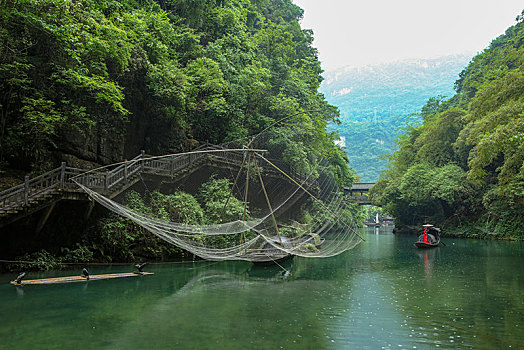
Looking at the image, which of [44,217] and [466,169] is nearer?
[44,217]

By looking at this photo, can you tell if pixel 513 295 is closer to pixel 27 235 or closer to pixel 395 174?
pixel 27 235

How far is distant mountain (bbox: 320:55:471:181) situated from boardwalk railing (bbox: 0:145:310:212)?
40465 mm

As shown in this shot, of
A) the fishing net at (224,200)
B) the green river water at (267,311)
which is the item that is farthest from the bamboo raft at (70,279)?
the fishing net at (224,200)

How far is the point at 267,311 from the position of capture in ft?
26.2

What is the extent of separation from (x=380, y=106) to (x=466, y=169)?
123721 millimetres

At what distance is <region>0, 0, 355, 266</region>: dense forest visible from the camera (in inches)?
441

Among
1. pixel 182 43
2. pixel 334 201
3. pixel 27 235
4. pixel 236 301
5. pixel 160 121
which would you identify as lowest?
pixel 236 301

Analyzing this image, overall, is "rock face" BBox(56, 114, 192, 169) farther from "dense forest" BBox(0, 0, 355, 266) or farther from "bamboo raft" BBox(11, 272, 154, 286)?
"bamboo raft" BBox(11, 272, 154, 286)

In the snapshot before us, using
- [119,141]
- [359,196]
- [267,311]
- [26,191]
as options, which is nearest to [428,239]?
[267,311]

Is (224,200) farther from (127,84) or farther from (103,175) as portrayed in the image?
(127,84)

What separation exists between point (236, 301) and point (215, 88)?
1086 centimetres

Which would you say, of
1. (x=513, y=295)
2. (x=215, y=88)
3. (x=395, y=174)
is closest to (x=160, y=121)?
(x=215, y=88)

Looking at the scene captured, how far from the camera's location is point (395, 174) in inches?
1619

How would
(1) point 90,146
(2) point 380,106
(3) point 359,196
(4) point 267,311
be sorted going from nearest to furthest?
(4) point 267,311
(1) point 90,146
(3) point 359,196
(2) point 380,106
